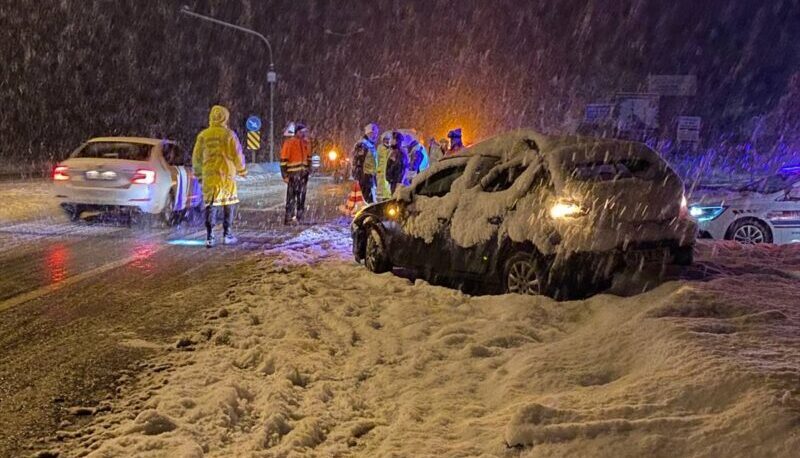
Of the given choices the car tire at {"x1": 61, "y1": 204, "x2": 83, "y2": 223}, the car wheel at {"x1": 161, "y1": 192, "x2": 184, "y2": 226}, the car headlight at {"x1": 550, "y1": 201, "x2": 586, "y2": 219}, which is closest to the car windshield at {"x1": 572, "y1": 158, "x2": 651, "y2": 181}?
the car headlight at {"x1": 550, "y1": 201, "x2": 586, "y2": 219}

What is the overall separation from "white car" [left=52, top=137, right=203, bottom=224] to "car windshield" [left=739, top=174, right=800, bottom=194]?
9.62 metres

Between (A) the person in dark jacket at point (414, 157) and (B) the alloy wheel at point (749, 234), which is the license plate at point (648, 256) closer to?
(B) the alloy wheel at point (749, 234)

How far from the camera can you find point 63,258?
9.58m

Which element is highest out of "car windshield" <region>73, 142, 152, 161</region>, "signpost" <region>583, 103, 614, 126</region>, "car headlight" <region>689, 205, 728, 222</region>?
"signpost" <region>583, 103, 614, 126</region>

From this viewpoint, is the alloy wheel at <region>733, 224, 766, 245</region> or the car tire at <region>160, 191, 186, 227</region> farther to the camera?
the car tire at <region>160, 191, 186, 227</region>

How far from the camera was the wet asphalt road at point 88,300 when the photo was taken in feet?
15.8

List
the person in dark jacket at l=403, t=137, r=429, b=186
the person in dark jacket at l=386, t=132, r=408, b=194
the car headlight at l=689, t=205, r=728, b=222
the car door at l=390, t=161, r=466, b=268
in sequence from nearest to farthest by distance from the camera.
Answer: the car door at l=390, t=161, r=466, b=268, the car headlight at l=689, t=205, r=728, b=222, the person in dark jacket at l=386, t=132, r=408, b=194, the person in dark jacket at l=403, t=137, r=429, b=186

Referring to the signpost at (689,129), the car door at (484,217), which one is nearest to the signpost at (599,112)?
the signpost at (689,129)

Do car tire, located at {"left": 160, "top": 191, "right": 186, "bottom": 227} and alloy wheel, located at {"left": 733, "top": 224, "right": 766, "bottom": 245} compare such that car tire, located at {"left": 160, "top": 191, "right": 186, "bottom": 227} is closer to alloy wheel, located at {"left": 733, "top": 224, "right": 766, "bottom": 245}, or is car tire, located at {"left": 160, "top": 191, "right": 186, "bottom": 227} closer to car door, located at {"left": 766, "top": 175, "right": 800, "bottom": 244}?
alloy wheel, located at {"left": 733, "top": 224, "right": 766, "bottom": 245}

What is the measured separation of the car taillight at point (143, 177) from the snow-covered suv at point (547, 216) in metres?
5.85

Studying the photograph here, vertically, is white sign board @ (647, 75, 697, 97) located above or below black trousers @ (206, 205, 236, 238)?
above

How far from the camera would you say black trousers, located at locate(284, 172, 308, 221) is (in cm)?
1351

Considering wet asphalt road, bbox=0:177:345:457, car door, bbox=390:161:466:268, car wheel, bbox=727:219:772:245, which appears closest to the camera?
wet asphalt road, bbox=0:177:345:457

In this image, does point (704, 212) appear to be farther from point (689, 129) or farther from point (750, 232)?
point (689, 129)
